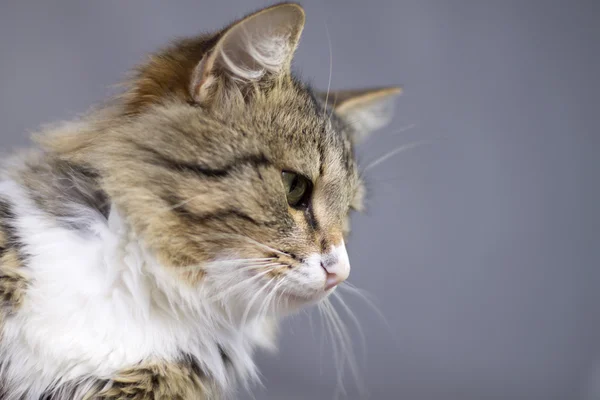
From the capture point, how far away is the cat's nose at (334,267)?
61.7 inches

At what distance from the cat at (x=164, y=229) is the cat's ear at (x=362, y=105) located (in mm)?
346

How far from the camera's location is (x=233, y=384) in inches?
71.1

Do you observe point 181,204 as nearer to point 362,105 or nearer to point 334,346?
point 334,346

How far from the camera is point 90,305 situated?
1542 millimetres

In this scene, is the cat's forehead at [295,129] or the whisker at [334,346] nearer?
the cat's forehead at [295,129]

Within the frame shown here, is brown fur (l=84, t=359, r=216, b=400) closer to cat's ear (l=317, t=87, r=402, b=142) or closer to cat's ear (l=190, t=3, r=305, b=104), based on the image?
cat's ear (l=190, t=3, r=305, b=104)

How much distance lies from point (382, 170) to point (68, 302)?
149 centimetres

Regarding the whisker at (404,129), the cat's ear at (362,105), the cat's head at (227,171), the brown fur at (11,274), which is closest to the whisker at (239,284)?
the cat's head at (227,171)

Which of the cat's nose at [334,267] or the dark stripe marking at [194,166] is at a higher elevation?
the dark stripe marking at [194,166]

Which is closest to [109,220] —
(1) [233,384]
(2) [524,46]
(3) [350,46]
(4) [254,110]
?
(4) [254,110]

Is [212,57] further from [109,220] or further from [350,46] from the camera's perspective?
[350,46]

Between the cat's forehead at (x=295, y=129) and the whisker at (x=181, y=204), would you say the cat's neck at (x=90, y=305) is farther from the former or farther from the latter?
the cat's forehead at (x=295, y=129)

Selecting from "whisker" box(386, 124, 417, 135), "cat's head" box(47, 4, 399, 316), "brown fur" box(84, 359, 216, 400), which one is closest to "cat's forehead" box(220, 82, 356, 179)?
"cat's head" box(47, 4, 399, 316)

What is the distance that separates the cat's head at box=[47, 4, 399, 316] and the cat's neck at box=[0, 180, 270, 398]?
0.06 m
